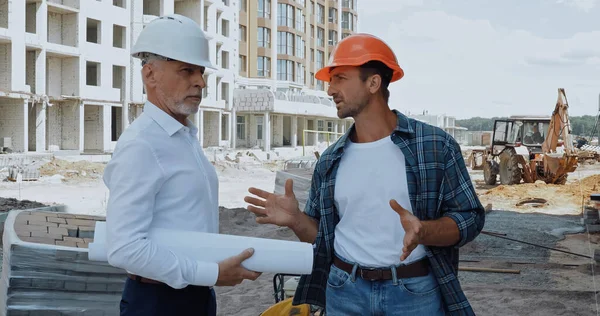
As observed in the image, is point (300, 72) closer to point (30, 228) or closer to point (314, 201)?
point (30, 228)

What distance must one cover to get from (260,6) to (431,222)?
53316 millimetres

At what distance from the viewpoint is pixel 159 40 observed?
2.45 m

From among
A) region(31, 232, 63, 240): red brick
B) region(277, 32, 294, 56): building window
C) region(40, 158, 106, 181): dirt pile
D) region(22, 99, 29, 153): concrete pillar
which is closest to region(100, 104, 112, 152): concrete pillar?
region(22, 99, 29, 153): concrete pillar

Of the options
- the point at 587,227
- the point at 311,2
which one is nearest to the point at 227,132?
the point at 311,2

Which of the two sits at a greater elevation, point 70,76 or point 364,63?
point 70,76

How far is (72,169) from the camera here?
24.9 meters

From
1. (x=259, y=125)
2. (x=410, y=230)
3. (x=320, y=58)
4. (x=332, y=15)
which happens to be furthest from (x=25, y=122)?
(x=332, y=15)

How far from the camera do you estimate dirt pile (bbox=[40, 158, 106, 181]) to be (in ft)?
78.1

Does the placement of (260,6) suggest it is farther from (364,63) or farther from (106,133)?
(364,63)

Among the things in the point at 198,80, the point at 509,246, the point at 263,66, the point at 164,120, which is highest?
the point at 263,66

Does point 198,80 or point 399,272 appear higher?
point 198,80

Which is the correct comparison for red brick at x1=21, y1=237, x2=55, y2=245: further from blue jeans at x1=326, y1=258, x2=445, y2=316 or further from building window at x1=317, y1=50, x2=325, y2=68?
building window at x1=317, y1=50, x2=325, y2=68

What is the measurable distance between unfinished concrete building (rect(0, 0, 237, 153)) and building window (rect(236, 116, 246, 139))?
10.4 m

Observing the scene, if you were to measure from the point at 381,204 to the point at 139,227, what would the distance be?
1.01 metres
